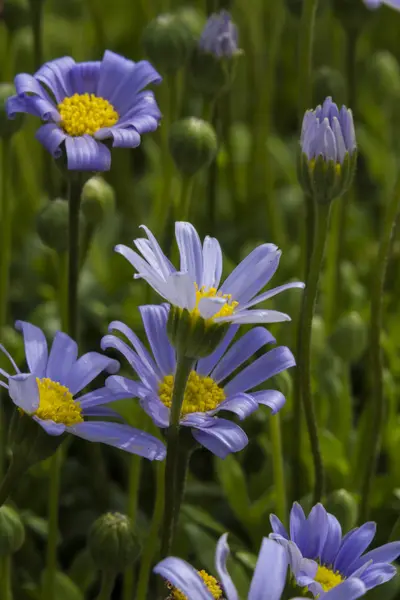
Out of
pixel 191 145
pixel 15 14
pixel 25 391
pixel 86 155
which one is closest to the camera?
pixel 25 391

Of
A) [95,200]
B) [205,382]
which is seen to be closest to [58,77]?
[95,200]

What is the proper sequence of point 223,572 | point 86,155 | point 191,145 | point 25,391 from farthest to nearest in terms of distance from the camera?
point 191,145
point 86,155
point 25,391
point 223,572

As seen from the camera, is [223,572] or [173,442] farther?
[173,442]

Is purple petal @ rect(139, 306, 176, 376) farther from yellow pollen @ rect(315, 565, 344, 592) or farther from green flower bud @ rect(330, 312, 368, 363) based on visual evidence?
green flower bud @ rect(330, 312, 368, 363)

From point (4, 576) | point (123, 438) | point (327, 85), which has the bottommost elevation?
point (4, 576)

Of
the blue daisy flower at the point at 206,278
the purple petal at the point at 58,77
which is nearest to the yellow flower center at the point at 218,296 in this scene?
the blue daisy flower at the point at 206,278

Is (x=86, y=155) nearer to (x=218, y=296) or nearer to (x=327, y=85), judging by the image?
(x=218, y=296)

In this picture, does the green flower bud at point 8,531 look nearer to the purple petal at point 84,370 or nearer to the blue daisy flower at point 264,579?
the purple petal at point 84,370
